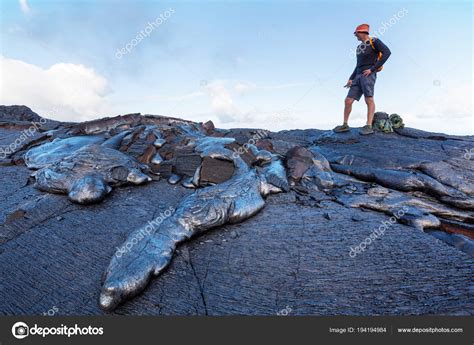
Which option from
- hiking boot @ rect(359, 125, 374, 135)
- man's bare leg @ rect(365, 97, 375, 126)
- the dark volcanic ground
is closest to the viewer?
the dark volcanic ground

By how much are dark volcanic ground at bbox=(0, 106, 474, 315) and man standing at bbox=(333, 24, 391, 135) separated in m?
3.44

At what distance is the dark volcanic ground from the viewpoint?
1819mm

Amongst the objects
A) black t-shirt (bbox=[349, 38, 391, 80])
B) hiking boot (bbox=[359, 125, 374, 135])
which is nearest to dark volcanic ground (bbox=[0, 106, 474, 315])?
hiking boot (bbox=[359, 125, 374, 135])

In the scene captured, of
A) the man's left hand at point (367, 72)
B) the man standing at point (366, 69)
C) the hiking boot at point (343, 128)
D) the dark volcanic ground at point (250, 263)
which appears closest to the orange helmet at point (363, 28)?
the man standing at point (366, 69)

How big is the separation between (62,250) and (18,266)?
34 cm

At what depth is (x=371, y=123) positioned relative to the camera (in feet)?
20.6

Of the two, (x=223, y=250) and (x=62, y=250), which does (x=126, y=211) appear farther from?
(x=223, y=250)

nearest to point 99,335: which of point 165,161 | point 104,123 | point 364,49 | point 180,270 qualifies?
point 180,270

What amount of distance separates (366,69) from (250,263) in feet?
18.8

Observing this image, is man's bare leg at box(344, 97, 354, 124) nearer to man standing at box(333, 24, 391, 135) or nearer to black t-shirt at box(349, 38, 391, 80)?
man standing at box(333, 24, 391, 135)

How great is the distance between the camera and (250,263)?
221cm

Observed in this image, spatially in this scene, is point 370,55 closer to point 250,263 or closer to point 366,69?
point 366,69

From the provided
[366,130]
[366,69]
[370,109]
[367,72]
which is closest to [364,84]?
[367,72]

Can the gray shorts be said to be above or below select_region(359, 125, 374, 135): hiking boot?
above
